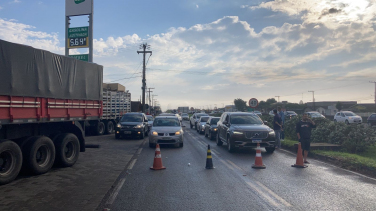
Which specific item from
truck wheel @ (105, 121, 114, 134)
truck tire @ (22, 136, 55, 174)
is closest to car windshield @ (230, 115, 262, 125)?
truck tire @ (22, 136, 55, 174)

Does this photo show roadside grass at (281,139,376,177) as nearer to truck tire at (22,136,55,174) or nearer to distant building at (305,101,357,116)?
truck tire at (22,136,55,174)

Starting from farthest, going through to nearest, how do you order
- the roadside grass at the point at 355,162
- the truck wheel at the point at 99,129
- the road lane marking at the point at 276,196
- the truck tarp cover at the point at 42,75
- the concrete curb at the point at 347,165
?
1. the truck wheel at the point at 99,129
2. the roadside grass at the point at 355,162
3. the concrete curb at the point at 347,165
4. the truck tarp cover at the point at 42,75
5. the road lane marking at the point at 276,196

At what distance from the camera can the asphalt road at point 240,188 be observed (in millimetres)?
6173

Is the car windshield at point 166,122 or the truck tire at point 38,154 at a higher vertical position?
the car windshield at point 166,122

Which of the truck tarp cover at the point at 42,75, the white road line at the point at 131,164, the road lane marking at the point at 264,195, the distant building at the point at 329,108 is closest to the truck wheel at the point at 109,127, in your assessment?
the truck tarp cover at the point at 42,75

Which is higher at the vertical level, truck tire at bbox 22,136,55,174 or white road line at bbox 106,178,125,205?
truck tire at bbox 22,136,55,174

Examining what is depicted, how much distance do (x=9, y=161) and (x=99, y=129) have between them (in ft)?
49.4

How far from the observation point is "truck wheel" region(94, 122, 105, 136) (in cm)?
2238

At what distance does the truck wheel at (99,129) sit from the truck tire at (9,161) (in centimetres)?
1425

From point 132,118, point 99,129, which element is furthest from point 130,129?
point 99,129

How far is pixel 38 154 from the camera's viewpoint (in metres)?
9.16

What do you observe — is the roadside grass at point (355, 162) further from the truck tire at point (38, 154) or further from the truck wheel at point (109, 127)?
the truck wheel at point (109, 127)

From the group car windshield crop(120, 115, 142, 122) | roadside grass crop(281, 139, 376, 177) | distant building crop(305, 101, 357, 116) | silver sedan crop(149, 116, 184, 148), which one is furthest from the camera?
distant building crop(305, 101, 357, 116)

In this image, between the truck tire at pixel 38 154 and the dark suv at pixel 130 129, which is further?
the dark suv at pixel 130 129
